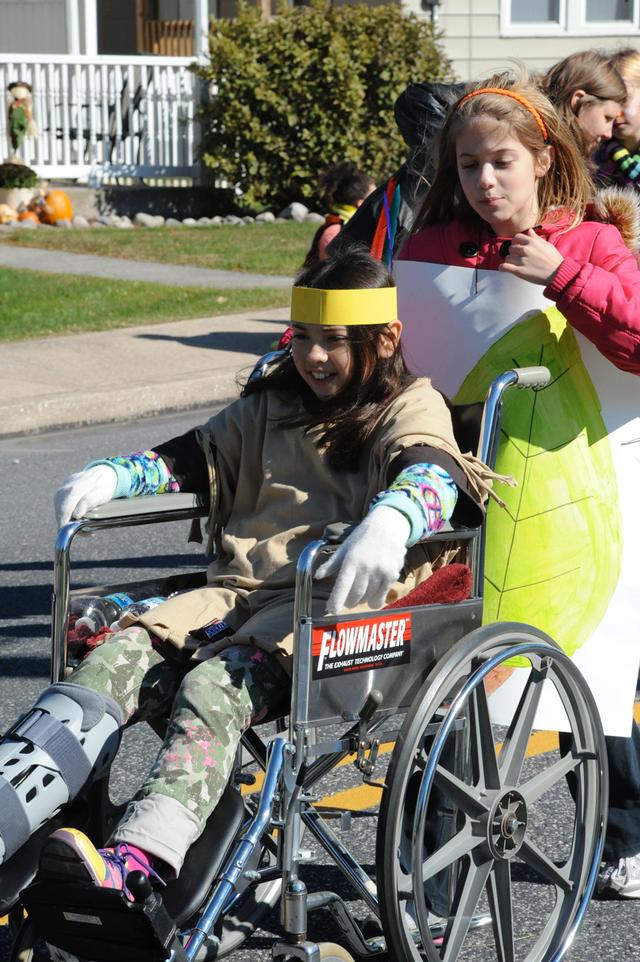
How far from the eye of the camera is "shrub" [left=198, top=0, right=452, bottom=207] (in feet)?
62.2

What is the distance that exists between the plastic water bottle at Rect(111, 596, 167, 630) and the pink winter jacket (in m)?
0.93

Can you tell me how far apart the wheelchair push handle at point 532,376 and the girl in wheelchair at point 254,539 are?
0.17m

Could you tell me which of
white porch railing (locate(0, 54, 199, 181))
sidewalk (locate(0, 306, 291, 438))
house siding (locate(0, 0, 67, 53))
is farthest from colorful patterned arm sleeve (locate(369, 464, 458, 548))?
house siding (locate(0, 0, 67, 53))

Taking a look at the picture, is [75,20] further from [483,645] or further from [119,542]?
[483,645]

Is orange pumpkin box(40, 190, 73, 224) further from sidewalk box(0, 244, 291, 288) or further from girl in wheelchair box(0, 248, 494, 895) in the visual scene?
girl in wheelchair box(0, 248, 494, 895)

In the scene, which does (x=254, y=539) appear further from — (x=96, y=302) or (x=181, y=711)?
(x=96, y=302)

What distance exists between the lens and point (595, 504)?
3.09m

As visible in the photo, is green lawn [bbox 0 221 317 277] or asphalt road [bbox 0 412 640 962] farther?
green lawn [bbox 0 221 317 277]

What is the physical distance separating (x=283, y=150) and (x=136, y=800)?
17.3m

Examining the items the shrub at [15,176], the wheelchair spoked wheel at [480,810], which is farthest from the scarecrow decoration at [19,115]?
the wheelchair spoked wheel at [480,810]

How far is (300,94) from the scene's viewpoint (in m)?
19.1

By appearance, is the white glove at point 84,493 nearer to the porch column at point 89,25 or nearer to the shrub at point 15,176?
the shrub at point 15,176

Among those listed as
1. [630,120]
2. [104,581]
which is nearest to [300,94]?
[104,581]

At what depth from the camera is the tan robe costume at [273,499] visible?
2873 millimetres
